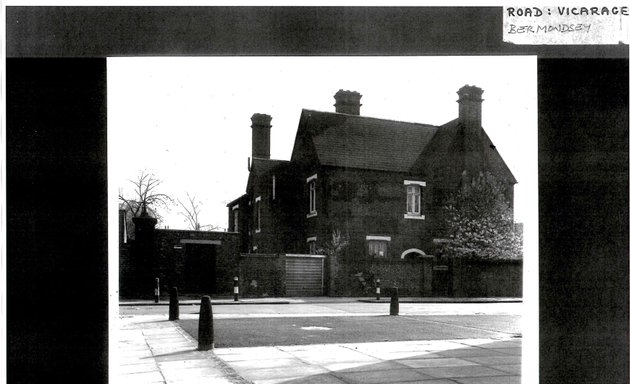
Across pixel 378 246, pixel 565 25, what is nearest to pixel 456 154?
pixel 378 246

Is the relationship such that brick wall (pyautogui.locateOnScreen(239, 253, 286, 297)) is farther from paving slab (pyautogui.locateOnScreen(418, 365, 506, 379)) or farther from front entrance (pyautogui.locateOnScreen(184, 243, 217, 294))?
paving slab (pyautogui.locateOnScreen(418, 365, 506, 379))

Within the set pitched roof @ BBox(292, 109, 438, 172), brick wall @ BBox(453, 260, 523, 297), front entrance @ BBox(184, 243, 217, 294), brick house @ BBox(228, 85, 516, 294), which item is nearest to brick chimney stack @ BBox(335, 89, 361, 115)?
pitched roof @ BBox(292, 109, 438, 172)

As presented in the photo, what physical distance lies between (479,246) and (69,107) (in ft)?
56.3

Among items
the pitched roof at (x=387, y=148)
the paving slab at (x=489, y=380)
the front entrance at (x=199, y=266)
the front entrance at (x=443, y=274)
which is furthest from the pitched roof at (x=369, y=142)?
the paving slab at (x=489, y=380)

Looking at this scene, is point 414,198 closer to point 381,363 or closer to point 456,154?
point 456,154

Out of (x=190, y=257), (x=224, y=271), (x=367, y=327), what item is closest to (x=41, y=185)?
(x=367, y=327)

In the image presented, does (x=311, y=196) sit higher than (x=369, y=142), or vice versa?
(x=369, y=142)

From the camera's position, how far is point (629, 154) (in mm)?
3018

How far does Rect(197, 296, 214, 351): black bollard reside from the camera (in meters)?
7.43

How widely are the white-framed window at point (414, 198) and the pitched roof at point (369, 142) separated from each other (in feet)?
1.89

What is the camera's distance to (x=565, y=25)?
294 centimetres

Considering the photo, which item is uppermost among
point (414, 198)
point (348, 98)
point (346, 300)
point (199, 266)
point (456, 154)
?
point (456, 154)

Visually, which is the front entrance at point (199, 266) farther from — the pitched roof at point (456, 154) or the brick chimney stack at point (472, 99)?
the brick chimney stack at point (472, 99)

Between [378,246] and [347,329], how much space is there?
9555mm
